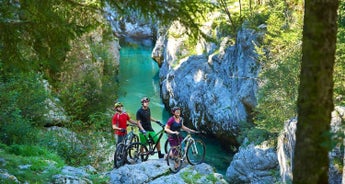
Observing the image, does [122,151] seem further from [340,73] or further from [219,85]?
[219,85]

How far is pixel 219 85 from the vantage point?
2669 centimetres

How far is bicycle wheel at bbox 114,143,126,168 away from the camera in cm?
1193

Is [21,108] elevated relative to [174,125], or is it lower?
elevated

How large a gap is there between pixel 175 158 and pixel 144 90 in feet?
93.5

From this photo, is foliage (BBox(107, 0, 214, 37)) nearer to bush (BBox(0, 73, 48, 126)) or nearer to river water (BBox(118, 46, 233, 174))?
bush (BBox(0, 73, 48, 126))

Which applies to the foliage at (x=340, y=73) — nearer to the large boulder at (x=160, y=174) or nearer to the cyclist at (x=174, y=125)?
the large boulder at (x=160, y=174)

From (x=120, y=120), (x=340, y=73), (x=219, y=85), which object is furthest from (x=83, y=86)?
(x=340, y=73)

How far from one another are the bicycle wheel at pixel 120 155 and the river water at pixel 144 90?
8.54 metres

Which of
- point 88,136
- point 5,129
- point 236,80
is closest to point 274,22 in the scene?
point 236,80

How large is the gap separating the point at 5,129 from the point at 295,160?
388 inches

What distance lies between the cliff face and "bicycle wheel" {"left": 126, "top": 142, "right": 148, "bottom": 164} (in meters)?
9.49

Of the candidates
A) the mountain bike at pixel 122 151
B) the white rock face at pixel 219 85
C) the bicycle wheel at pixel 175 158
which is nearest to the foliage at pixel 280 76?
the white rock face at pixel 219 85

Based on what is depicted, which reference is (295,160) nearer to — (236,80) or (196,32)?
(196,32)

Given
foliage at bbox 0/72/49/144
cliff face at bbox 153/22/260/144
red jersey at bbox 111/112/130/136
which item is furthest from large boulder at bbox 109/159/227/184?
cliff face at bbox 153/22/260/144
